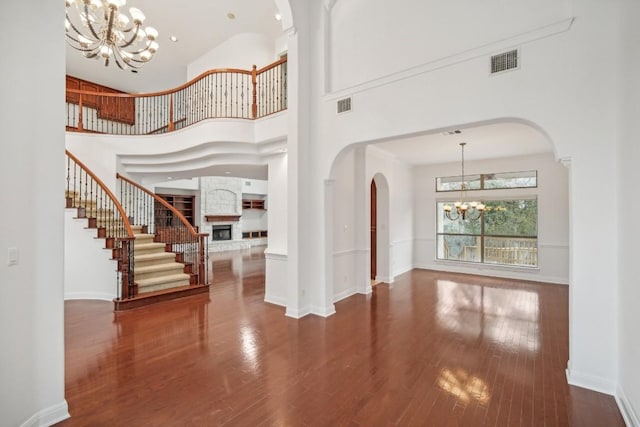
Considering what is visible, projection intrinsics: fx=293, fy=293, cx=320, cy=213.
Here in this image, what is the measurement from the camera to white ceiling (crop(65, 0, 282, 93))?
20.8 ft

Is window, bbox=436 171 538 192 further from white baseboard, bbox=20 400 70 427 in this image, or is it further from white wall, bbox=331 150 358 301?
white baseboard, bbox=20 400 70 427

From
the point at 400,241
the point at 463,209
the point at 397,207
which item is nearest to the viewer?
the point at 463,209

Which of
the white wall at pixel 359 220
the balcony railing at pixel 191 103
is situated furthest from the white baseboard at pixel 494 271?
the balcony railing at pixel 191 103

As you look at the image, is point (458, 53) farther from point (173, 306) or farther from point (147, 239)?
point (147, 239)

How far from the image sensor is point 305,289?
461 centimetres

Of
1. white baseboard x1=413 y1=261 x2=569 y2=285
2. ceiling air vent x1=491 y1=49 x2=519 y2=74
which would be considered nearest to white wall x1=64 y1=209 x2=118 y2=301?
ceiling air vent x1=491 y1=49 x2=519 y2=74

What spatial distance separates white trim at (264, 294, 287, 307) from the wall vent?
10.6ft

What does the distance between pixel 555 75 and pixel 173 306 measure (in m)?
6.04

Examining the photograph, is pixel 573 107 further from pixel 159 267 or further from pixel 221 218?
pixel 221 218

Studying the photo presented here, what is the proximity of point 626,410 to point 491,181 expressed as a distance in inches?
246

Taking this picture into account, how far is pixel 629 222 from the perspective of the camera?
2.22 m

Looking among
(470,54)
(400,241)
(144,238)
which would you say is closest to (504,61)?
(470,54)

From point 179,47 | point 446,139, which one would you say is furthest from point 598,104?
point 179,47

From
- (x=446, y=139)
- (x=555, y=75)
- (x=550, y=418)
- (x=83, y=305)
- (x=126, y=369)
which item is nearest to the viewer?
(x=550, y=418)
